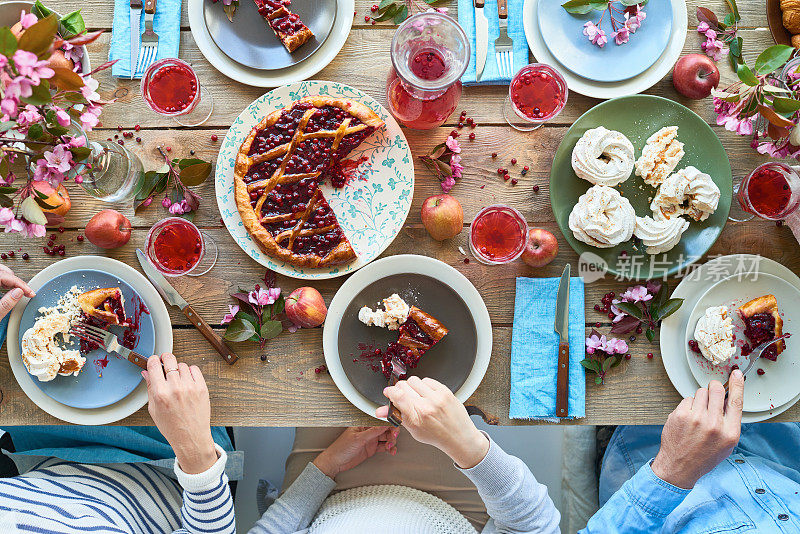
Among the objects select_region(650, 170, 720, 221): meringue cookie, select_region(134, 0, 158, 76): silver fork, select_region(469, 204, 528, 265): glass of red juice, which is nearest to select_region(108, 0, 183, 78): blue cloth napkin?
select_region(134, 0, 158, 76): silver fork

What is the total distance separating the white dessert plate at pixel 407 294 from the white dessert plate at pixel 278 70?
75cm

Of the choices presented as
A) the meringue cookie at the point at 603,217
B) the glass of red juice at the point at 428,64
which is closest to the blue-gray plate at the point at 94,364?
the glass of red juice at the point at 428,64

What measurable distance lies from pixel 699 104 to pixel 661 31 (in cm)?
30

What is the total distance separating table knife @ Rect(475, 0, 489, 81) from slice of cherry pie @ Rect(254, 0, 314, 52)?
59 cm

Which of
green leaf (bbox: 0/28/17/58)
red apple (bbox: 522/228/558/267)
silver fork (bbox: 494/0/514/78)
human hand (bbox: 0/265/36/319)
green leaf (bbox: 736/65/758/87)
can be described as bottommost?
human hand (bbox: 0/265/36/319)

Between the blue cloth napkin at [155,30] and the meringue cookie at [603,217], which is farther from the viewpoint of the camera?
the blue cloth napkin at [155,30]

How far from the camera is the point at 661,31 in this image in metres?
2.01

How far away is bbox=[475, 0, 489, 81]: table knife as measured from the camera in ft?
6.61

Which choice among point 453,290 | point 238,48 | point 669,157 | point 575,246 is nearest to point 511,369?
point 453,290

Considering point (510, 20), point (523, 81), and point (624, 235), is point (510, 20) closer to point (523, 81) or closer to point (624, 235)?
point (523, 81)

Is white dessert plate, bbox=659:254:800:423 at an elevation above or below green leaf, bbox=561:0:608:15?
below

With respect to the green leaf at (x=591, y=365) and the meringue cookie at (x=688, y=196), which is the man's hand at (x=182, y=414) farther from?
the meringue cookie at (x=688, y=196)

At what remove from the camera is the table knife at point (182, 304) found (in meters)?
1.92

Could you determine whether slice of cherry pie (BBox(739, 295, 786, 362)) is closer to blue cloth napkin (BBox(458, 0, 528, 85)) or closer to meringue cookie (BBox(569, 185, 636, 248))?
meringue cookie (BBox(569, 185, 636, 248))
